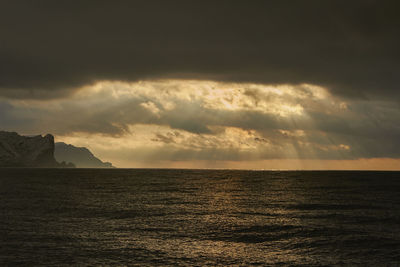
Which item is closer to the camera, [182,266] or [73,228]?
[182,266]

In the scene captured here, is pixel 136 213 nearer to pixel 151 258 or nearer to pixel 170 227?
pixel 170 227

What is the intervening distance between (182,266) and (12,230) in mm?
20901

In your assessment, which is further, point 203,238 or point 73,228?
point 73,228

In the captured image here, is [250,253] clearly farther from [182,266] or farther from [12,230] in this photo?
[12,230]

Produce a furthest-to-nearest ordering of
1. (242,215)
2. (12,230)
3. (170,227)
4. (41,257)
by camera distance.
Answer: (242,215) < (170,227) < (12,230) < (41,257)

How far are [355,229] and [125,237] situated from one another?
2497 cm

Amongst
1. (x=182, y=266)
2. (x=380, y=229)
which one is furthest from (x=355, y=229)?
(x=182, y=266)

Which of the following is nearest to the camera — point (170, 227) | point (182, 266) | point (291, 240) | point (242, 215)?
point (182, 266)

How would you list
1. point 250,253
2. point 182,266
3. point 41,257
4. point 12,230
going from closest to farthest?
1. point 182,266
2. point 41,257
3. point 250,253
4. point 12,230

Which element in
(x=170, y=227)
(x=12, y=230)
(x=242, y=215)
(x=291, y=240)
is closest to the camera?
(x=291, y=240)

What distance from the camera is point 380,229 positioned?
40125 millimetres

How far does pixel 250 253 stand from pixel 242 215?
2149 centimetres

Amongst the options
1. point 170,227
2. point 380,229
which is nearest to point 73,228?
point 170,227

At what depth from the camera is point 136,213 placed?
50.9 metres
